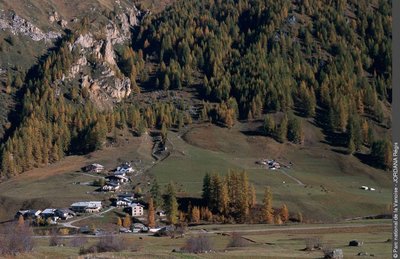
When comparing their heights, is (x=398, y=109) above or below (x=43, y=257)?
above

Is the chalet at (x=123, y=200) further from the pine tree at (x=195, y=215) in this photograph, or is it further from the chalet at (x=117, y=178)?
the pine tree at (x=195, y=215)

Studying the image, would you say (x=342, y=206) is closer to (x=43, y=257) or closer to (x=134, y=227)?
(x=134, y=227)

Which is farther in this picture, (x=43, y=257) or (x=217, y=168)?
(x=217, y=168)

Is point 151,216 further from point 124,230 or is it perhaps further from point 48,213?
point 48,213

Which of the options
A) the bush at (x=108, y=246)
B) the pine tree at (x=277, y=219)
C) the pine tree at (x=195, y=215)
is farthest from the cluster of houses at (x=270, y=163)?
the bush at (x=108, y=246)

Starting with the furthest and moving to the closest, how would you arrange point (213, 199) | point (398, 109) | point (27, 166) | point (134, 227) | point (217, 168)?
point (27, 166), point (217, 168), point (213, 199), point (134, 227), point (398, 109)

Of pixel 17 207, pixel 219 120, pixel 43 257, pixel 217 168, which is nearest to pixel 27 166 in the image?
pixel 17 207

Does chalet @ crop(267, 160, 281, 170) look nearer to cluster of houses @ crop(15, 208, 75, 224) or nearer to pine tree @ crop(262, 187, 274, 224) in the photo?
pine tree @ crop(262, 187, 274, 224)

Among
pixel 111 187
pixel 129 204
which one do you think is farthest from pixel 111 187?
pixel 129 204
